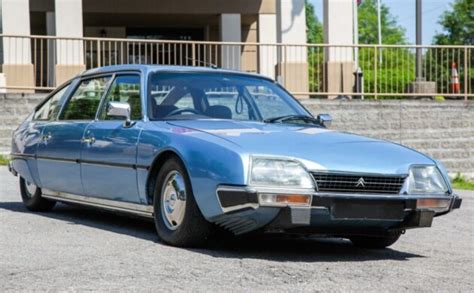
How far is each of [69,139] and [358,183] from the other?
10.3 feet

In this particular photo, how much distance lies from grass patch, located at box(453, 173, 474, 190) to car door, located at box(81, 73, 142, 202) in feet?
33.6

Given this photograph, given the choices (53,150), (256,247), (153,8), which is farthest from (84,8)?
(256,247)

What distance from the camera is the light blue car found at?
689 cm

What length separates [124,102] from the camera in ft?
28.3

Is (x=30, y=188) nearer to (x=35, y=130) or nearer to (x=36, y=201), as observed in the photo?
(x=36, y=201)

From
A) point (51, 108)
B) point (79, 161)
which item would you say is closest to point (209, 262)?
point (79, 161)

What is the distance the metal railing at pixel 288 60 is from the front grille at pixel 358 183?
12754 mm

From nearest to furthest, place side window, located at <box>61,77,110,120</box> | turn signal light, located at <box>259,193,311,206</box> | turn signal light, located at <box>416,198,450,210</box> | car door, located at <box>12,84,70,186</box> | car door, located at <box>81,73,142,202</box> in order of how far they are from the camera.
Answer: turn signal light, located at <box>259,193,311,206</box> → turn signal light, located at <box>416,198,450,210</box> → car door, located at <box>81,73,142,202</box> → side window, located at <box>61,77,110,120</box> → car door, located at <box>12,84,70,186</box>

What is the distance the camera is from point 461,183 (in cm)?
1919

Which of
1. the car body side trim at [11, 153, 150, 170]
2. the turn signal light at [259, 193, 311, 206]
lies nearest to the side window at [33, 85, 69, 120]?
the car body side trim at [11, 153, 150, 170]

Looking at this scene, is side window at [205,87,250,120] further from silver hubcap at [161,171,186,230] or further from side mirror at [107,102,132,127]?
silver hubcap at [161,171,186,230]

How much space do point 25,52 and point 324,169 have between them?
46.7 ft

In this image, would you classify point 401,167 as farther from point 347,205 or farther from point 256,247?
point 256,247

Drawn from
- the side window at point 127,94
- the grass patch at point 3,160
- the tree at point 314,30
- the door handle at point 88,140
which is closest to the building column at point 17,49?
the grass patch at point 3,160
